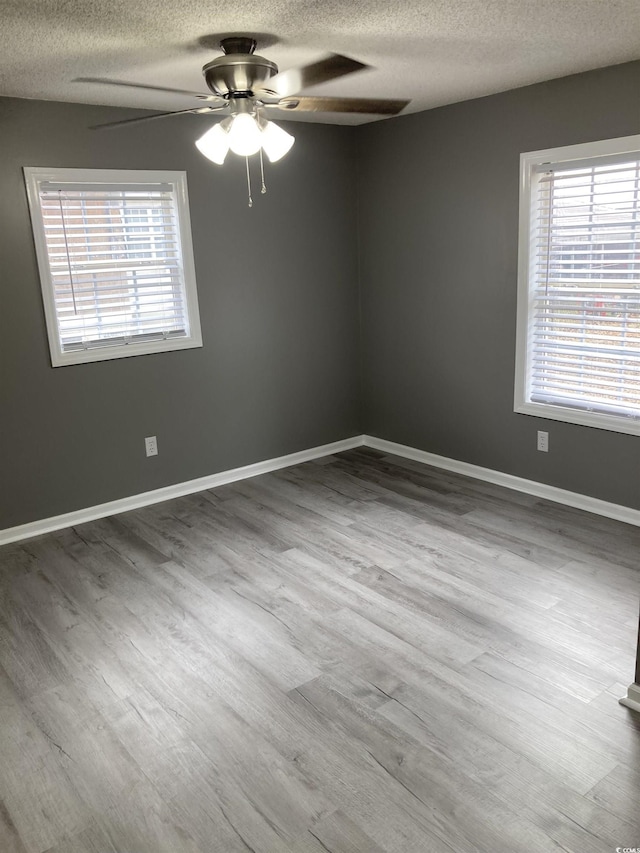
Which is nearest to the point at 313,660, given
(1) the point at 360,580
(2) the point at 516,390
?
(1) the point at 360,580

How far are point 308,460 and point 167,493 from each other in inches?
43.5

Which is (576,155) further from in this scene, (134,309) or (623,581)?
(134,309)

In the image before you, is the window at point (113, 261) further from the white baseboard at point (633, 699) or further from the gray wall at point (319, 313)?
the white baseboard at point (633, 699)

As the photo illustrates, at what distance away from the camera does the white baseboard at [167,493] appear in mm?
3948

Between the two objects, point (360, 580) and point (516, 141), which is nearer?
point (360, 580)

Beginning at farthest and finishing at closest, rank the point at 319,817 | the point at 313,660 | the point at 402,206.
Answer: the point at 402,206
the point at 313,660
the point at 319,817

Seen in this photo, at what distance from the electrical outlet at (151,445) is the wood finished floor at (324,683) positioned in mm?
454

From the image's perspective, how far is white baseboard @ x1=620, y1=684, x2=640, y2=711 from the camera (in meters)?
2.31

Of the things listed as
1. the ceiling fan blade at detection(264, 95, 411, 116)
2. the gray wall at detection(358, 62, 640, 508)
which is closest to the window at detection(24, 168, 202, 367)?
the gray wall at detection(358, 62, 640, 508)

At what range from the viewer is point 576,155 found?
3.59m

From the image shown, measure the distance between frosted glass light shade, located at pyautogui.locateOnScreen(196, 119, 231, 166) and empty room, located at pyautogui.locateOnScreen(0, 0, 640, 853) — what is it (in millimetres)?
12

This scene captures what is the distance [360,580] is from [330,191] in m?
2.83

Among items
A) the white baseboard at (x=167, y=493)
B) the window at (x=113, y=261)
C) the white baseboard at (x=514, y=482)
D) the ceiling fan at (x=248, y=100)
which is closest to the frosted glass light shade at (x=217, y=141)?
the ceiling fan at (x=248, y=100)

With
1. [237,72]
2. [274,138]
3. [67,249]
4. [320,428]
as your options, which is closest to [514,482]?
[320,428]
